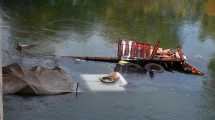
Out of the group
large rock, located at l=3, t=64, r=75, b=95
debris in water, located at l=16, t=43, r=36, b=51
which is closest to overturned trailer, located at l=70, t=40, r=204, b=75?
debris in water, located at l=16, t=43, r=36, b=51

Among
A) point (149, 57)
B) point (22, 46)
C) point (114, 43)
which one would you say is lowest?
point (149, 57)

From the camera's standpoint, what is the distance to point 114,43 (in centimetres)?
3775

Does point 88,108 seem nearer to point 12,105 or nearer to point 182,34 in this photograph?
point 12,105

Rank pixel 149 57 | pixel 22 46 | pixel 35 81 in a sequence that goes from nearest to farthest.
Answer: pixel 35 81 < pixel 149 57 < pixel 22 46

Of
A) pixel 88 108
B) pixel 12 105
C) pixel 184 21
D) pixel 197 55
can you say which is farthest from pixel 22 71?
pixel 184 21

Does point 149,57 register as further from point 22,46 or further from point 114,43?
point 22,46

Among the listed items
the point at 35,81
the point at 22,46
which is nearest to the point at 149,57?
the point at 22,46

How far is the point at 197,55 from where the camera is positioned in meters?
37.0

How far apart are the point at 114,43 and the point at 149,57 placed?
5735mm

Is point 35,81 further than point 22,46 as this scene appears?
No

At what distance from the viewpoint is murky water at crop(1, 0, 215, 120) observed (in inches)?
980

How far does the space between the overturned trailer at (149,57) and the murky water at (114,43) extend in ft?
2.44

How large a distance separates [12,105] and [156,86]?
29.0 feet

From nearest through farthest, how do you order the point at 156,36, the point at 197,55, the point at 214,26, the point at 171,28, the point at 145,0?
1. the point at 197,55
2. the point at 156,36
3. the point at 171,28
4. the point at 214,26
5. the point at 145,0
